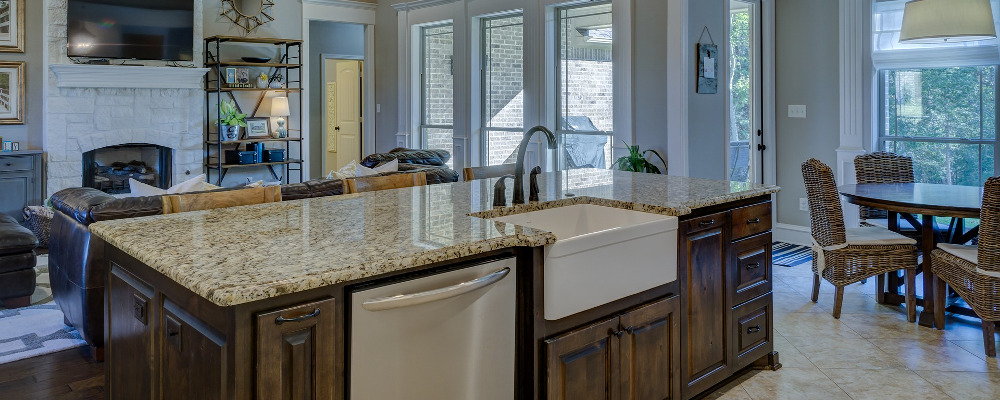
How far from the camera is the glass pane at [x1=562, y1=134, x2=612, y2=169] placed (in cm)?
625

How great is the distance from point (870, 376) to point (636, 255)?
62.0 inches

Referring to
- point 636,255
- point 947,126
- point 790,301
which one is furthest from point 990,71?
point 636,255

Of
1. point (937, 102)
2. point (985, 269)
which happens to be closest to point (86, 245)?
point (985, 269)

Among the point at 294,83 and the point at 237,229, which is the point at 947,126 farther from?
the point at 294,83

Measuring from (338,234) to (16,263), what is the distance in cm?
313

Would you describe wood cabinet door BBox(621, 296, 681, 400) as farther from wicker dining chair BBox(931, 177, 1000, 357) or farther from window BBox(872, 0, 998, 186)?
window BBox(872, 0, 998, 186)

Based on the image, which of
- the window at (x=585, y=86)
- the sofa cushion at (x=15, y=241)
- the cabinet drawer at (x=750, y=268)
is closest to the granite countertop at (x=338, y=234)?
the cabinet drawer at (x=750, y=268)

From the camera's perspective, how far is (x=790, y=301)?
4508mm

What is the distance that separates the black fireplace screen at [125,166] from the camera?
23.5ft

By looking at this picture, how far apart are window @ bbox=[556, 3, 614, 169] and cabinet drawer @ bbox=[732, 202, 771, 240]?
305 cm

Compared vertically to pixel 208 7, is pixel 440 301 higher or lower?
lower

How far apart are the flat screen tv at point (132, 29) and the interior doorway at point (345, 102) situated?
2956 millimetres

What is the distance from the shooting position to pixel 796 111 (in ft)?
20.2

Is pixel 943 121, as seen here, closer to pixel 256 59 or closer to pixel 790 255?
pixel 790 255
